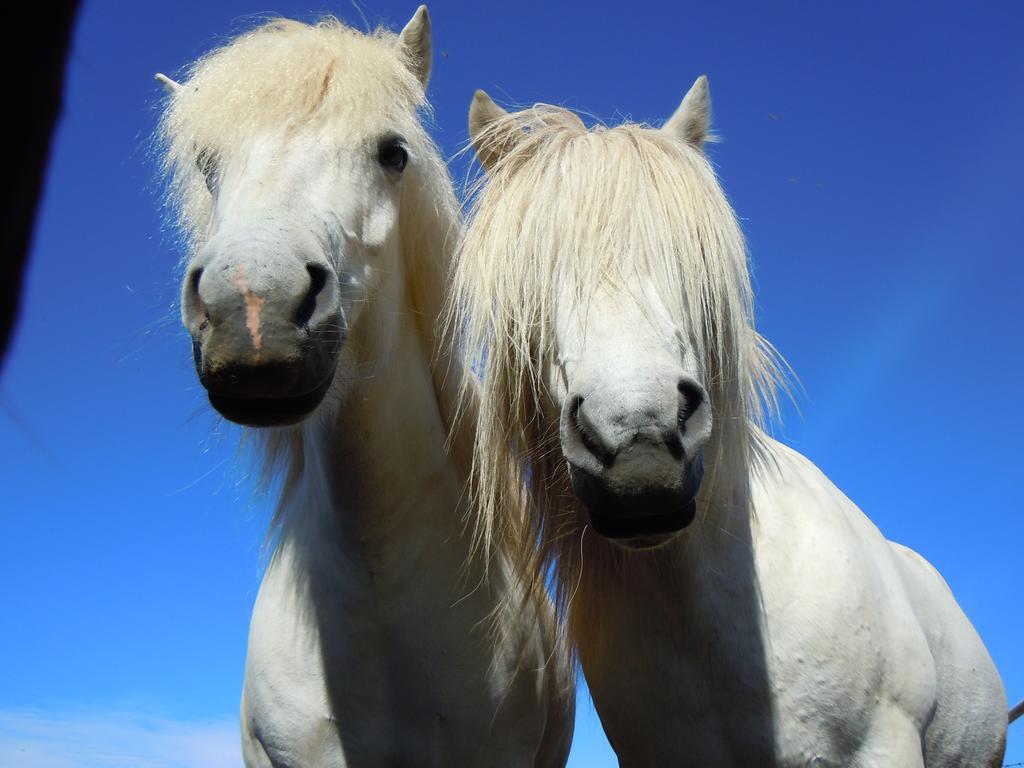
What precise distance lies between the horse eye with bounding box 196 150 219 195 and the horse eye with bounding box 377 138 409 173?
0.53 metres

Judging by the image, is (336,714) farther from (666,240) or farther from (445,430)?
(666,240)

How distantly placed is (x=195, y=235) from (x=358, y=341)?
90 centimetres

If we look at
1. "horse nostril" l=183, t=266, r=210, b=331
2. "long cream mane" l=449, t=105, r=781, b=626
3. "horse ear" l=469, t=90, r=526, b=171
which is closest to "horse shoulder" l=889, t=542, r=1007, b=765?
"long cream mane" l=449, t=105, r=781, b=626

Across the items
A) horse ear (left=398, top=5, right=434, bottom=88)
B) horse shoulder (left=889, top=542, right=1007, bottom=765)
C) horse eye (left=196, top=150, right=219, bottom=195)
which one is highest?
horse ear (left=398, top=5, right=434, bottom=88)

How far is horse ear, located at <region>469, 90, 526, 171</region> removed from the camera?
324 cm

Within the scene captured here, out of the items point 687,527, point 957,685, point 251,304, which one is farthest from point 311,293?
point 957,685

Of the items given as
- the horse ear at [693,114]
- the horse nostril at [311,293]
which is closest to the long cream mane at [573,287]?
the horse ear at [693,114]

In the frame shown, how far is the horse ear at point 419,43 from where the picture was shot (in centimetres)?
343

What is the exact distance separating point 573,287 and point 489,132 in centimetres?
105

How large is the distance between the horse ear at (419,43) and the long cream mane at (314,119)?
3 centimetres

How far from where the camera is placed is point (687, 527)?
7.86ft

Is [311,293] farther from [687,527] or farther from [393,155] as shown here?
[687,527]

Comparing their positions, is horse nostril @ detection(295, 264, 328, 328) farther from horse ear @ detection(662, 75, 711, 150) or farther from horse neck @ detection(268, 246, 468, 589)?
horse ear @ detection(662, 75, 711, 150)

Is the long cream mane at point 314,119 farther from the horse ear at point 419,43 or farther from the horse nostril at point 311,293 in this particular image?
the horse nostril at point 311,293
